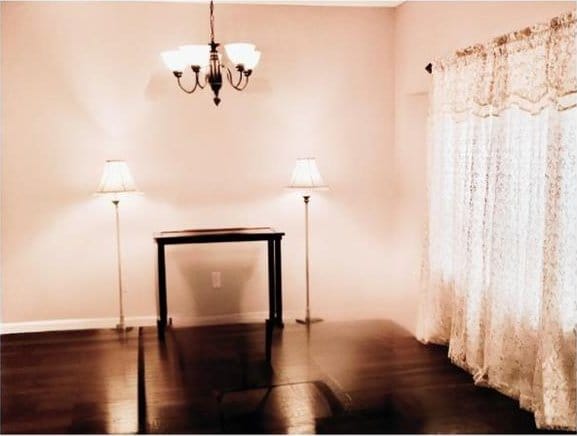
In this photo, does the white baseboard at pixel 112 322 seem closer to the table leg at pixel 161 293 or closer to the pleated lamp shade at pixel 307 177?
the table leg at pixel 161 293

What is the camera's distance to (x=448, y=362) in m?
3.77

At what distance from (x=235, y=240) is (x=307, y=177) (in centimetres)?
73

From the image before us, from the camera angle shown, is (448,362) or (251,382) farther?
(448,362)

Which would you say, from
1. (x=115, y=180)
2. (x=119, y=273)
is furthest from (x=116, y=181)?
(x=119, y=273)

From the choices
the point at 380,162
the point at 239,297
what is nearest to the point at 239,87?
the point at 380,162

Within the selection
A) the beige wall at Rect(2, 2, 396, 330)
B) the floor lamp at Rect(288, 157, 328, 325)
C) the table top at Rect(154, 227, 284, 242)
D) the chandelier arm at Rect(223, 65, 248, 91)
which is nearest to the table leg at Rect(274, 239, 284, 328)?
the table top at Rect(154, 227, 284, 242)

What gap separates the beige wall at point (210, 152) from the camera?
14.5 ft

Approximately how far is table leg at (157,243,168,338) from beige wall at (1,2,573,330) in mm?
361

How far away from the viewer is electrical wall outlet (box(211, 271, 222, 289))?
15.6 ft

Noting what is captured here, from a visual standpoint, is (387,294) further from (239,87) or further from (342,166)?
(239,87)

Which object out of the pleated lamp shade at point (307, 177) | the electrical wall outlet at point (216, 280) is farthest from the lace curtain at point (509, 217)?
the electrical wall outlet at point (216, 280)

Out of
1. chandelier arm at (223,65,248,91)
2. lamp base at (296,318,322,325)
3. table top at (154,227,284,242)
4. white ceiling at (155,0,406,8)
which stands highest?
white ceiling at (155,0,406,8)

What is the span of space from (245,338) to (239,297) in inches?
21.5

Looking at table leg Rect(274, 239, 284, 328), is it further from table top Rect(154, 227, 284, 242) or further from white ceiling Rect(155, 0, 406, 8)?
white ceiling Rect(155, 0, 406, 8)
